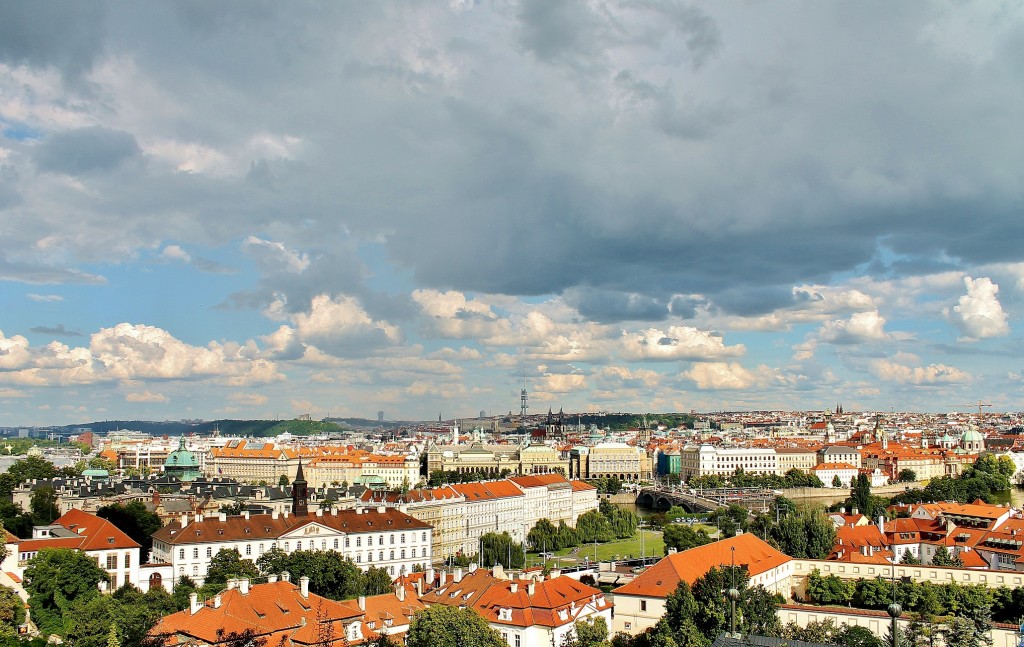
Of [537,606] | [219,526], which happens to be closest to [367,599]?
[537,606]

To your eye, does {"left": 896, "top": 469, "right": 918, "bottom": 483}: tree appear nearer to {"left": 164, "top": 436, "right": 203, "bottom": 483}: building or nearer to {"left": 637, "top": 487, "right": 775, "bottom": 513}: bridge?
{"left": 637, "top": 487, "right": 775, "bottom": 513}: bridge

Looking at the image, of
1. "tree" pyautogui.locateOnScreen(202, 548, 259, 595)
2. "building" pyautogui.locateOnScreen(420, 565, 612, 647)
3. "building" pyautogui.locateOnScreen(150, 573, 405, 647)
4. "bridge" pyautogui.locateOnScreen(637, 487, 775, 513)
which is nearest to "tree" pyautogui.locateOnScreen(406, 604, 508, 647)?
"building" pyautogui.locateOnScreen(420, 565, 612, 647)

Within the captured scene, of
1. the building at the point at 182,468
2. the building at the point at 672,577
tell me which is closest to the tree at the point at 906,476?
the building at the point at 672,577

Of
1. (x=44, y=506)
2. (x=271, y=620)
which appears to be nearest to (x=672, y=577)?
(x=271, y=620)

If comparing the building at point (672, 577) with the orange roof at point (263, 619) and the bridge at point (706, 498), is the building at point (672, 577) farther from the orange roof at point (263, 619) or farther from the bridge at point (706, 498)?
the bridge at point (706, 498)

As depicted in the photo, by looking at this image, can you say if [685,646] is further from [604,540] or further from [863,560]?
[604,540]
